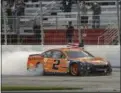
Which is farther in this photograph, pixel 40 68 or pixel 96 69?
pixel 40 68

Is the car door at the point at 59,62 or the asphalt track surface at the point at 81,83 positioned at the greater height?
the car door at the point at 59,62

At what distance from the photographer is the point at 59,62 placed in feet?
68.3

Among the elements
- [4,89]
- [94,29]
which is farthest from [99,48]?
[4,89]

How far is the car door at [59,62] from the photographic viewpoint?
67.6 feet

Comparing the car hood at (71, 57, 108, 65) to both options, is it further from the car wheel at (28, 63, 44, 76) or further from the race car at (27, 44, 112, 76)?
the car wheel at (28, 63, 44, 76)

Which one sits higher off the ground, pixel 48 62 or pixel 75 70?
pixel 48 62

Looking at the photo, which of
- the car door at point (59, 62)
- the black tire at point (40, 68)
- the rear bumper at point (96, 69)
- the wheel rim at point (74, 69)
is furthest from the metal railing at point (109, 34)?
the wheel rim at point (74, 69)

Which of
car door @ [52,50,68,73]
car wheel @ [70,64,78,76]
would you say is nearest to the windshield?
car door @ [52,50,68,73]

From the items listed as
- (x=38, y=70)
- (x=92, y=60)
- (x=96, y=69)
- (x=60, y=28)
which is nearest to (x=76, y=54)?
(x=92, y=60)

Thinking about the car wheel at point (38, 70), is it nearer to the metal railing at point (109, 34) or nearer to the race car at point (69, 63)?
the race car at point (69, 63)

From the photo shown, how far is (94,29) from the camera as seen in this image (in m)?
27.9

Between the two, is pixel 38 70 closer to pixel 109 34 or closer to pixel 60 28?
pixel 109 34

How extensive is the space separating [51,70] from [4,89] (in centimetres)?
733

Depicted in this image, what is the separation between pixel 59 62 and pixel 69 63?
55 centimetres
